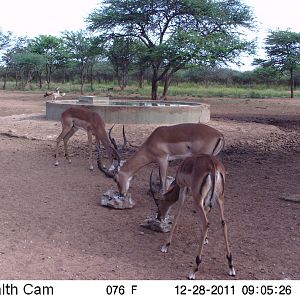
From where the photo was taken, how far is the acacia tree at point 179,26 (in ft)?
74.3

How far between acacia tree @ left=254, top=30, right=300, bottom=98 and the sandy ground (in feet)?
88.8

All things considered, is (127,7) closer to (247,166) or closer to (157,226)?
(247,166)

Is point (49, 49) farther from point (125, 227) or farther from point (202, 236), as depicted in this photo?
point (202, 236)

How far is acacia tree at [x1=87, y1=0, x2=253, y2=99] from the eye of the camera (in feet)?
74.3

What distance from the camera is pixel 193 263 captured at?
13.1ft

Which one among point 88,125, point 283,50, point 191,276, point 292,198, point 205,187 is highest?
point 283,50

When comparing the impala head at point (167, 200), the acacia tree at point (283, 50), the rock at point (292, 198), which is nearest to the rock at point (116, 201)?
the impala head at point (167, 200)

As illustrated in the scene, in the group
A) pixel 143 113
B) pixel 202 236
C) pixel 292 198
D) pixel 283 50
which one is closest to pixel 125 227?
pixel 202 236

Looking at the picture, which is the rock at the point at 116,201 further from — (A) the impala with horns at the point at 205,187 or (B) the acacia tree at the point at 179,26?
(B) the acacia tree at the point at 179,26

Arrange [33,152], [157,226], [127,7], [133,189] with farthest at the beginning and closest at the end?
[127,7] < [33,152] < [133,189] < [157,226]

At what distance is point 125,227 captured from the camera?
16.2 ft

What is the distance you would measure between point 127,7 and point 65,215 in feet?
67.5

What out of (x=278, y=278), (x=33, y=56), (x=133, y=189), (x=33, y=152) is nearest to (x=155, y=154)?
(x=133, y=189)

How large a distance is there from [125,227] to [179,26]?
853 inches
